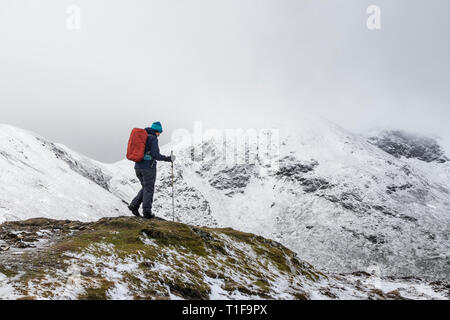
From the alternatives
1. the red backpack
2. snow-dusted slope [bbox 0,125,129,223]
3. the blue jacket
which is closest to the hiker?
the blue jacket

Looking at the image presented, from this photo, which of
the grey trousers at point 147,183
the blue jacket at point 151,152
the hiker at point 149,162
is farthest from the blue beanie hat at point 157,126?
the grey trousers at point 147,183

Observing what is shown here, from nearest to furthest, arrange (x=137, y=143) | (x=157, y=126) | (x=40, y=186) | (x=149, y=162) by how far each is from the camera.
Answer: (x=137, y=143) < (x=149, y=162) < (x=157, y=126) < (x=40, y=186)

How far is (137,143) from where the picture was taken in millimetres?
14773

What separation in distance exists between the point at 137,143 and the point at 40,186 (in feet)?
288

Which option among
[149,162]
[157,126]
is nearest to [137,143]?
[149,162]

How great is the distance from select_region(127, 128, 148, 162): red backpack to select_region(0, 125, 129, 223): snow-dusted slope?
57.2 meters

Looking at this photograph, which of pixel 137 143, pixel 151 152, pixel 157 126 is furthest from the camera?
pixel 157 126

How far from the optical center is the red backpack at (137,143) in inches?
580

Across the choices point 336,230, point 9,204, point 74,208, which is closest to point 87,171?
point 74,208

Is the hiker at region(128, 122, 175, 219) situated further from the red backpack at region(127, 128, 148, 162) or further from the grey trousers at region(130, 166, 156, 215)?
the red backpack at region(127, 128, 148, 162)

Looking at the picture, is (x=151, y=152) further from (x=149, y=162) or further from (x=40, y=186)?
(x=40, y=186)

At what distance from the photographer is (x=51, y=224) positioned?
1595 cm
